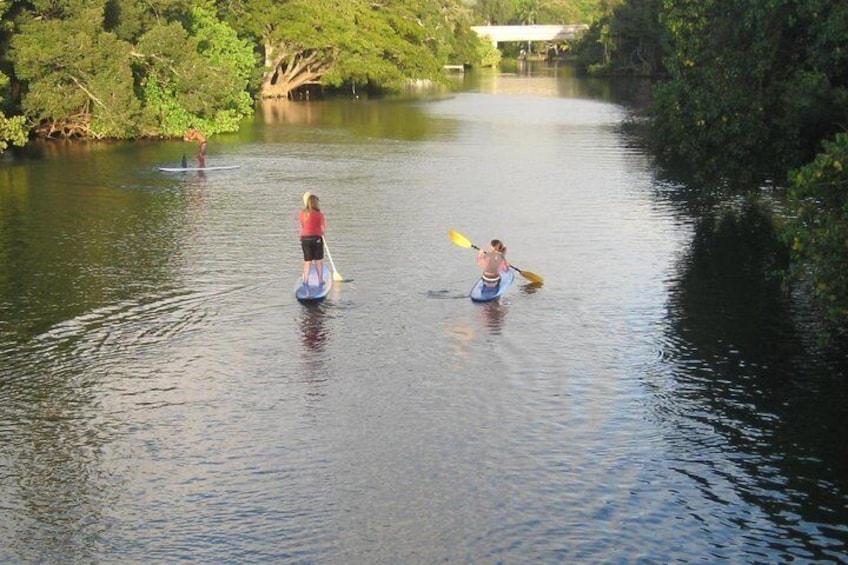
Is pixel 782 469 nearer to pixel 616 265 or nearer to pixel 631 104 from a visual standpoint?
pixel 616 265

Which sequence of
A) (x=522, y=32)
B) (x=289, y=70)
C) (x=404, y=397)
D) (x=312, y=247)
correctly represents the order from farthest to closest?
1. (x=522, y=32)
2. (x=289, y=70)
3. (x=312, y=247)
4. (x=404, y=397)

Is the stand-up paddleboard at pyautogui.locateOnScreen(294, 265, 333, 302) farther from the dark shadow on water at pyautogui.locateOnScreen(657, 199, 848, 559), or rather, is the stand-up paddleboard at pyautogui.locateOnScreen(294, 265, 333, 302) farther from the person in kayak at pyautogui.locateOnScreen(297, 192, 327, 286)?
the dark shadow on water at pyautogui.locateOnScreen(657, 199, 848, 559)

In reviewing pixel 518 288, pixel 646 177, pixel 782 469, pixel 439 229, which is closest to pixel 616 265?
pixel 518 288

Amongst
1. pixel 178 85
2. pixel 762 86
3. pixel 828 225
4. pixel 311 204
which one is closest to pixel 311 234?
pixel 311 204

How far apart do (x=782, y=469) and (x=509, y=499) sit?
411 cm

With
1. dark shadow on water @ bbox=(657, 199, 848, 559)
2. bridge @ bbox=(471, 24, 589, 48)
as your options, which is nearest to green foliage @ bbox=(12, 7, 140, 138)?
dark shadow on water @ bbox=(657, 199, 848, 559)

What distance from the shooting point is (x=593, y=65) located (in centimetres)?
13788

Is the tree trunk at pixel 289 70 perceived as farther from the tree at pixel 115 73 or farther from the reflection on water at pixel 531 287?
the reflection on water at pixel 531 287

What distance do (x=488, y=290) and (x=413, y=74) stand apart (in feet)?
223

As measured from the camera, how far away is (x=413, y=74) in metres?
89.8

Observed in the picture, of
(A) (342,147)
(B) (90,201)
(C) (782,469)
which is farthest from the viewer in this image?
(A) (342,147)

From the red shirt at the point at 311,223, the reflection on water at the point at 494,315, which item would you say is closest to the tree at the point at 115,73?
the red shirt at the point at 311,223

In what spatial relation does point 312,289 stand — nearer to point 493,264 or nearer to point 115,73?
point 493,264

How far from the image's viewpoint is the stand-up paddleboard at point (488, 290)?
23.9m
